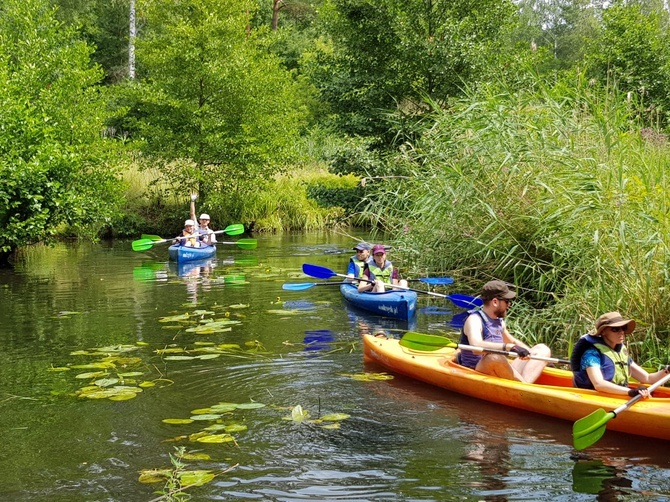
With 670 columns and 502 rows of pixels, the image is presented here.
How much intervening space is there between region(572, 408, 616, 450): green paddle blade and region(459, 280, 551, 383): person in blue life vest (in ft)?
3.69

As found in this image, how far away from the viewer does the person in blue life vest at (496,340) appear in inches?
230

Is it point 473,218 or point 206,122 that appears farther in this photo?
point 206,122

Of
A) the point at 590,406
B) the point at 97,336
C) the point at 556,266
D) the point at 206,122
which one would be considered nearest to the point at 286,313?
the point at 97,336

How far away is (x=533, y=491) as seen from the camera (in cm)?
418

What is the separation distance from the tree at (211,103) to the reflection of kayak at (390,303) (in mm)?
11273

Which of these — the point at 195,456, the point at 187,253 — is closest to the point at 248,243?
the point at 187,253

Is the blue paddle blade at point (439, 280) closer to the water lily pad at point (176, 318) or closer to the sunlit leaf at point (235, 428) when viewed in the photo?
the water lily pad at point (176, 318)

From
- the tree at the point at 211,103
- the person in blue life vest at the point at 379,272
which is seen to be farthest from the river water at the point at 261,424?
the tree at the point at 211,103

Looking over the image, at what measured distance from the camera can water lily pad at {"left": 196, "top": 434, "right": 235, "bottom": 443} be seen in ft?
16.2

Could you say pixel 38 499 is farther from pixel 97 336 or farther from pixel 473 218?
pixel 473 218

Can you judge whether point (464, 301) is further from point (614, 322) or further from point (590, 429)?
point (590, 429)

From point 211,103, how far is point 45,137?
7740 millimetres

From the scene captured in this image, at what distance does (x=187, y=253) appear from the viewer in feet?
49.9

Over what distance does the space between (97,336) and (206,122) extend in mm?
12247
